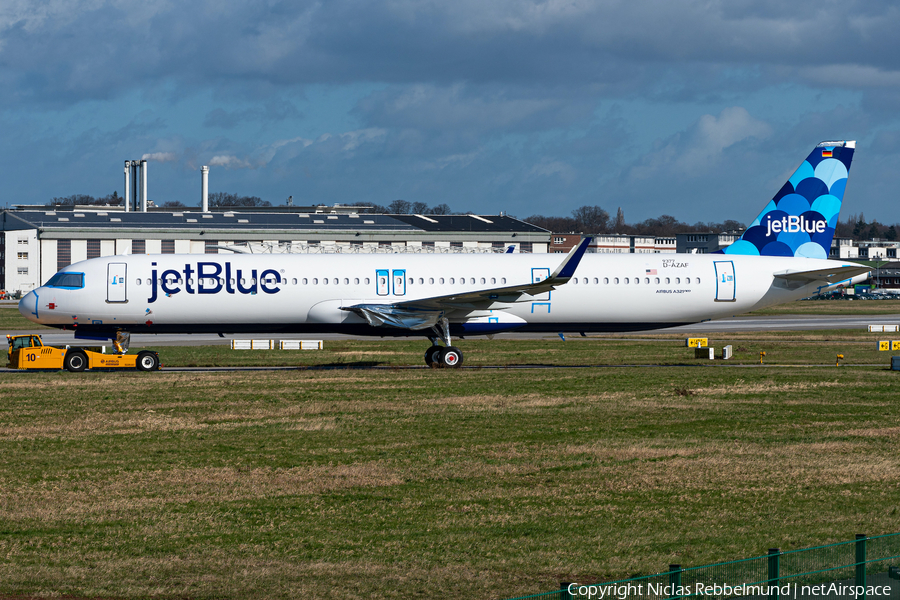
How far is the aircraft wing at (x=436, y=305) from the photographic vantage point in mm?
38406

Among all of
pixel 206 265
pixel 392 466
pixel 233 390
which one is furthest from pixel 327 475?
pixel 206 265

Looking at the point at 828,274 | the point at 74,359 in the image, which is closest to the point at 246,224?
the point at 74,359

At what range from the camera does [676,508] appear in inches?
615

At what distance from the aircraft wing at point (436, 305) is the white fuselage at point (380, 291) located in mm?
490

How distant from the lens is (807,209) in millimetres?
44156

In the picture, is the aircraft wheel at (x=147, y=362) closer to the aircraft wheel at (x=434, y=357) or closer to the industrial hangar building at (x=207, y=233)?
the aircraft wheel at (x=434, y=357)

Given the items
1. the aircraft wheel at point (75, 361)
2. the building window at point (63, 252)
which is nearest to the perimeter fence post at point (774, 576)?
the aircraft wheel at point (75, 361)

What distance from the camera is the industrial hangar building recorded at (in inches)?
4471

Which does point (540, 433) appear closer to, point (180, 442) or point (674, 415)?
point (674, 415)

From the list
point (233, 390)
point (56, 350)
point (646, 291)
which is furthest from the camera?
point (646, 291)

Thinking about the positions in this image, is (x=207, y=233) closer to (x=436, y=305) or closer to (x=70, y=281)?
(x=70, y=281)

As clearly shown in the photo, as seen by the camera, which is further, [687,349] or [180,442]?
[687,349]

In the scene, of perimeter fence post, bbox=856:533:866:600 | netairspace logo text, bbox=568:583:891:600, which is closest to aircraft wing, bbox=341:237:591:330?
netairspace logo text, bbox=568:583:891:600

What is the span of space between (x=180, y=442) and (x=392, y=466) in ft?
18.9
